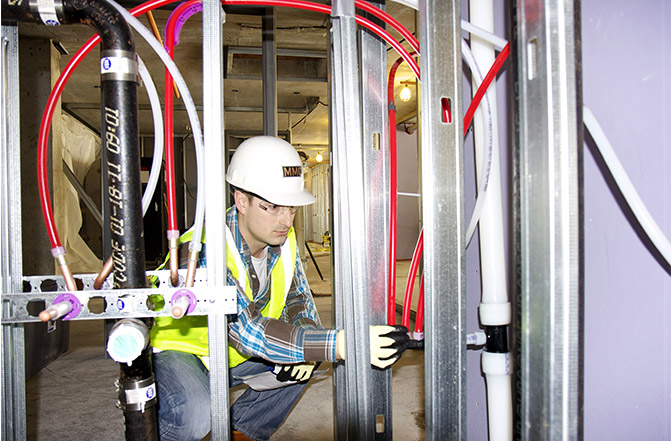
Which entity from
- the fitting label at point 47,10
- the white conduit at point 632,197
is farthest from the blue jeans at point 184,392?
the white conduit at point 632,197

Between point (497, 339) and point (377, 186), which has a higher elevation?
point (377, 186)

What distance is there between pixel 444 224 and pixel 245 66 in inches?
170

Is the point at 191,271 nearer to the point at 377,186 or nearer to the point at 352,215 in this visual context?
the point at 352,215

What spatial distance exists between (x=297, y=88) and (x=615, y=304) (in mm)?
4575

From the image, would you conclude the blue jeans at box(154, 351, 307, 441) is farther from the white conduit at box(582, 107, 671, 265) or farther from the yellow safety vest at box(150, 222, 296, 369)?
the white conduit at box(582, 107, 671, 265)

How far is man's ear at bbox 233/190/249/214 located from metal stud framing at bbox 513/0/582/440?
1004 millimetres

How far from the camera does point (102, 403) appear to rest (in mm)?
2041

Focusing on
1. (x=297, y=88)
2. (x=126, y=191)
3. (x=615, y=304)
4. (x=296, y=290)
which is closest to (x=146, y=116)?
(x=297, y=88)

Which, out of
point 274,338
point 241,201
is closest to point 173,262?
point 274,338

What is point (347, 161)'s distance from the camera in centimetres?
81

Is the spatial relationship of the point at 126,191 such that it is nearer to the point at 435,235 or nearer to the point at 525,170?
the point at 435,235

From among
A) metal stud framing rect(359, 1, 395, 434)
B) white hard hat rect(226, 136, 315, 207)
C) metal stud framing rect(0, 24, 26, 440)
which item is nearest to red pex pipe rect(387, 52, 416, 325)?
metal stud framing rect(359, 1, 395, 434)

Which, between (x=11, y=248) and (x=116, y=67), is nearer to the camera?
(x=116, y=67)

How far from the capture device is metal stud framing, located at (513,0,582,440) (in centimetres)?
48
